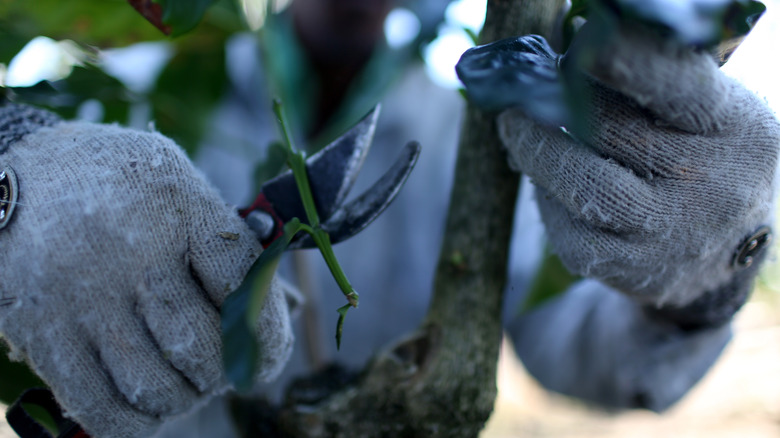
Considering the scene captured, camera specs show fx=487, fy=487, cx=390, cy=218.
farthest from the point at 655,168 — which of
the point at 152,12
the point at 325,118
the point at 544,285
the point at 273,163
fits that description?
the point at 325,118

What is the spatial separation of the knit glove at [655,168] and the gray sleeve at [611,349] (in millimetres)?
282

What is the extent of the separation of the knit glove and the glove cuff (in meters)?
0.46

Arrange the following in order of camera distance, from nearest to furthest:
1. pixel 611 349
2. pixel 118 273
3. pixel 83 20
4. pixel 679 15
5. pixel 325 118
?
pixel 679 15 → pixel 118 273 → pixel 83 20 → pixel 611 349 → pixel 325 118

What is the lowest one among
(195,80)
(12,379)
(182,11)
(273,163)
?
(12,379)

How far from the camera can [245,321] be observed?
0.33m

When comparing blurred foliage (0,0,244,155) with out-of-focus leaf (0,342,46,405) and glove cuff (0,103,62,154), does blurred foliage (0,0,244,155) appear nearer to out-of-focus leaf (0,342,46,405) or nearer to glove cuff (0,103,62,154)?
glove cuff (0,103,62,154)

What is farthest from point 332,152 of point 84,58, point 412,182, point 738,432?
point 738,432

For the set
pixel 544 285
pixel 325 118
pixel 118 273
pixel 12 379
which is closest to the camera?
pixel 118 273

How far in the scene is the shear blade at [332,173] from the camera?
44cm

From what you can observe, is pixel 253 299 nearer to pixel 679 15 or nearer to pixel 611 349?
pixel 679 15

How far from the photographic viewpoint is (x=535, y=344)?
1.28 m

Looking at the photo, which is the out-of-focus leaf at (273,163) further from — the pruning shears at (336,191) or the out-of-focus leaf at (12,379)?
the out-of-focus leaf at (12,379)

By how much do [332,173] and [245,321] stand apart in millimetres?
168

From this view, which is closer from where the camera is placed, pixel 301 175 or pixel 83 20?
pixel 301 175
